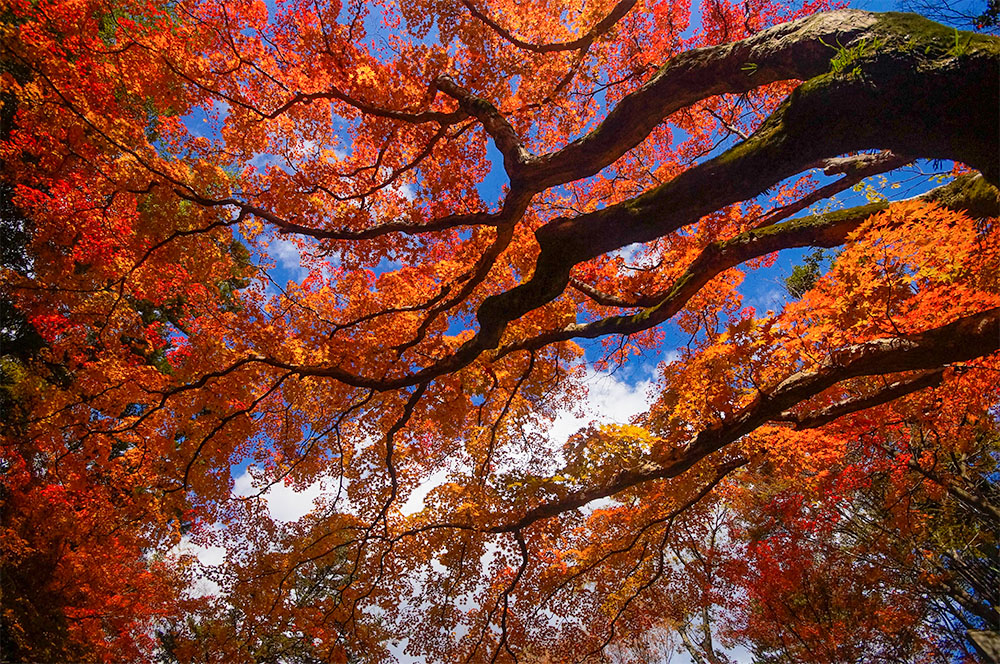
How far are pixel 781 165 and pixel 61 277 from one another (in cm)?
1463

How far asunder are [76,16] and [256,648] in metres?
16.8

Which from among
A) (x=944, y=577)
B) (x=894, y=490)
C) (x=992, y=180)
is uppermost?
(x=894, y=490)

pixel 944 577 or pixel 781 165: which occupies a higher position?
pixel 944 577

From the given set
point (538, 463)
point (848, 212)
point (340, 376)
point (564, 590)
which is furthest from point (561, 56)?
point (564, 590)

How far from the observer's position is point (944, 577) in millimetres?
9414

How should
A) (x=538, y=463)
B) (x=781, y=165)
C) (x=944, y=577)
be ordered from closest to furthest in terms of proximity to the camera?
(x=781, y=165) < (x=944, y=577) < (x=538, y=463)

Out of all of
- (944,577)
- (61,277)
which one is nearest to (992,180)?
(944,577)

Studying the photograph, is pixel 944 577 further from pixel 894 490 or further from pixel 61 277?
pixel 61 277

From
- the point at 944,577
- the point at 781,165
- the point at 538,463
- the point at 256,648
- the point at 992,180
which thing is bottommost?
the point at 256,648

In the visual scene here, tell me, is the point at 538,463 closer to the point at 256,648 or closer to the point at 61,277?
the point at 256,648

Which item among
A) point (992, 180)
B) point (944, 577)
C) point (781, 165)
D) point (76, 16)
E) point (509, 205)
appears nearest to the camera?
point (992, 180)

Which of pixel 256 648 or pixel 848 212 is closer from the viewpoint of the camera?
pixel 848 212

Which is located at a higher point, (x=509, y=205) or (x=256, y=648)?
(x=509, y=205)

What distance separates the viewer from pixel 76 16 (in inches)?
401
